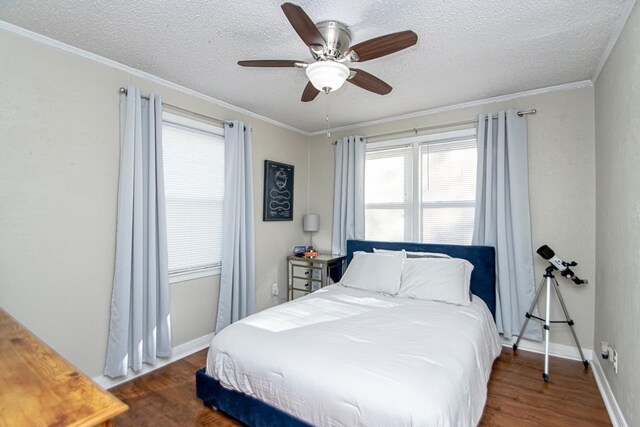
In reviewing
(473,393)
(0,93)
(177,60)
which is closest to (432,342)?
(473,393)

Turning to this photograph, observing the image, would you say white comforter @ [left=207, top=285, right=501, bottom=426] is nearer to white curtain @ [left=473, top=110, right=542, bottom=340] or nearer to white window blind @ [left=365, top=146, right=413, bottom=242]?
white curtain @ [left=473, top=110, right=542, bottom=340]

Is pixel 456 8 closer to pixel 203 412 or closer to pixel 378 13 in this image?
pixel 378 13

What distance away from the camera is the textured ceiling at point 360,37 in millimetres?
1806

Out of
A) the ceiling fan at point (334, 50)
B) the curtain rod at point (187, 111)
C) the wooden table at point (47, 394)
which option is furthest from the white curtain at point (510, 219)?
the wooden table at point (47, 394)

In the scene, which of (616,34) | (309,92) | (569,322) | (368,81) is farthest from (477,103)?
(569,322)

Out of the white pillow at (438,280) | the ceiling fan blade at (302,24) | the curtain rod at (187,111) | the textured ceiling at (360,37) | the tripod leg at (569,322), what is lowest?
the tripod leg at (569,322)

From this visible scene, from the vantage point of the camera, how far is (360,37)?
2082 mm

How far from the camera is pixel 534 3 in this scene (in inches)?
69.3

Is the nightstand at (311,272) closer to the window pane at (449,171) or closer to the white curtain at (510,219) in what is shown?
the window pane at (449,171)

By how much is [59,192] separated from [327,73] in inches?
80.0

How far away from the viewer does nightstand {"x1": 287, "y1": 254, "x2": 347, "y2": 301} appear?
12.7ft

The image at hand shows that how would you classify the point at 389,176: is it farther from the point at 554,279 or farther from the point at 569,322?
the point at 569,322

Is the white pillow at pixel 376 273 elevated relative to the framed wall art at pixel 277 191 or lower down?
lower down

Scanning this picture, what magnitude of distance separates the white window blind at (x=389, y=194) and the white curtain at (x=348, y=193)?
115 mm
